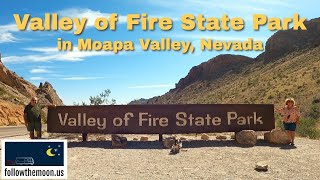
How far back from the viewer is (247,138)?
14203 mm

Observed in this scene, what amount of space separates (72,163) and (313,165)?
6.62 m

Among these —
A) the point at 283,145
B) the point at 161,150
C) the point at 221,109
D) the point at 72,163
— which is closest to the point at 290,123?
the point at 283,145

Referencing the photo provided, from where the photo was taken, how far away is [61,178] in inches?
356

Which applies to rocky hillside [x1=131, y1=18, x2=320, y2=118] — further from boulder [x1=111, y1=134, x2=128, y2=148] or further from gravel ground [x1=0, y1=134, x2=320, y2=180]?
boulder [x1=111, y1=134, x2=128, y2=148]

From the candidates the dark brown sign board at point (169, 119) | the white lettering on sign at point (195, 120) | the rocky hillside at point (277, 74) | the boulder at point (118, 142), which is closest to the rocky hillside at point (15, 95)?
the dark brown sign board at point (169, 119)

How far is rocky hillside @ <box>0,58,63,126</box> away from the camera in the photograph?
35213 mm

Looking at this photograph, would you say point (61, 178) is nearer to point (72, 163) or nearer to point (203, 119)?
point (72, 163)

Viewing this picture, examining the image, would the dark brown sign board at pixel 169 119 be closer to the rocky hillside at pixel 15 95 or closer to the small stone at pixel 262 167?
the small stone at pixel 262 167

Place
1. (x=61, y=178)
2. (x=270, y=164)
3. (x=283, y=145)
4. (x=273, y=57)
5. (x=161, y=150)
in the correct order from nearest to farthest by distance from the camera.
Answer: (x=61, y=178), (x=270, y=164), (x=161, y=150), (x=283, y=145), (x=273, y=57)

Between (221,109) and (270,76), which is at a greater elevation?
(270,76)

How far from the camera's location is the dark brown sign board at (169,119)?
15.5 m

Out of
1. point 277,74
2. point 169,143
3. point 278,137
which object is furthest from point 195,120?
point 277,74

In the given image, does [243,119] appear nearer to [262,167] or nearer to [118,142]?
[118,142]

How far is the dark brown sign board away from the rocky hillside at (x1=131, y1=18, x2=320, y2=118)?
2661 cm
